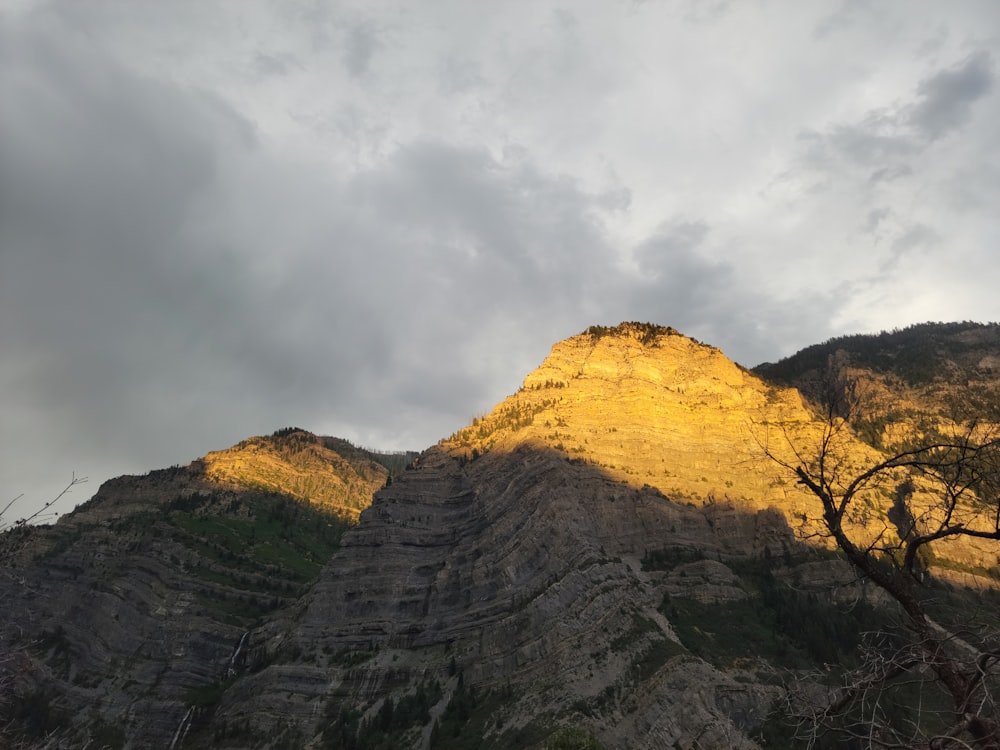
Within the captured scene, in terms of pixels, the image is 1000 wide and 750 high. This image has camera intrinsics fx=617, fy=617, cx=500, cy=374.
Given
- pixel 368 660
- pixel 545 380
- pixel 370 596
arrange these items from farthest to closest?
pixel 545 380
pixel 370 596
pixel 368 660

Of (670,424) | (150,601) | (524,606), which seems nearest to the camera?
(524,606)

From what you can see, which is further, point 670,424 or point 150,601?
point 150,601

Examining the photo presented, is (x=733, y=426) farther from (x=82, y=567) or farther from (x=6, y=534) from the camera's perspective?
(x=82, y=567)

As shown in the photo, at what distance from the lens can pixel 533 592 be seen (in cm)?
7500

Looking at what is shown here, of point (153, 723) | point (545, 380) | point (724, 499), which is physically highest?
point (545, 380)

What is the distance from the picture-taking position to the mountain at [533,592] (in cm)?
6175

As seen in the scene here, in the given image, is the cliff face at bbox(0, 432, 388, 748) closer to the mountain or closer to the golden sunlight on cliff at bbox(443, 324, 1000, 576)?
the mountain

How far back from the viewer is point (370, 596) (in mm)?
95125

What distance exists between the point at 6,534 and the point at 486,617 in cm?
7401

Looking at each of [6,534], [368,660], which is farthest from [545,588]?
[6,534]

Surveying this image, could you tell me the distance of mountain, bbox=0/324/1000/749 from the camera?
61750 mm

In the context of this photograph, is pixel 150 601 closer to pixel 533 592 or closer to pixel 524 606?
pixel 524 606


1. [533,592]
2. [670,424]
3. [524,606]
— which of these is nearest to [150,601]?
[524,606]

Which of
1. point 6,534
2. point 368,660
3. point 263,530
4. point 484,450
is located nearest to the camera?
point 6,534
